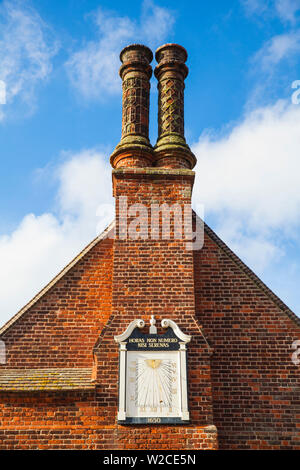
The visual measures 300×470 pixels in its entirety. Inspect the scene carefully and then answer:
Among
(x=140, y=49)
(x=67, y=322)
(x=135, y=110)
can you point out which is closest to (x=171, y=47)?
(x=140, y=49)

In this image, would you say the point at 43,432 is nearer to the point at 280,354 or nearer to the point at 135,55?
the point at 280,354

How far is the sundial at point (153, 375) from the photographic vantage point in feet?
24.3

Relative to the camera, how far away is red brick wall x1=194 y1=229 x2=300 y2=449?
26.2 ft

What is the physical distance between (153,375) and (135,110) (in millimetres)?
5235

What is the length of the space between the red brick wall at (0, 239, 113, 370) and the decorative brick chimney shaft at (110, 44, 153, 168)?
201 centimetres

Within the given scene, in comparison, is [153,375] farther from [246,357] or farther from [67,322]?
[67,322]

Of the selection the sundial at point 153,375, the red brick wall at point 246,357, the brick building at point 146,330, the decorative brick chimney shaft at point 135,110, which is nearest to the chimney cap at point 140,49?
the decorative brick chimney shaft at point 135,110

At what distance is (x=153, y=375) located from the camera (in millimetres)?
7629

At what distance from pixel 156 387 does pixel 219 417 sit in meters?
1.29

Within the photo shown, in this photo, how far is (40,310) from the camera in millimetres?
8977

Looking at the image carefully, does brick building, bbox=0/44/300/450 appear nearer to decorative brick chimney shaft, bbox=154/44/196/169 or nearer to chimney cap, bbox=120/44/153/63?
decorative brick chimney shaft, bbox=154/44/196/169

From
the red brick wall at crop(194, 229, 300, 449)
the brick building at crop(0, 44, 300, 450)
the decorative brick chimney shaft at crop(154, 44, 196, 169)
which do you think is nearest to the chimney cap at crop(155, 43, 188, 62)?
the decorative brick chimney shaft at crop(154, 44, 196, 169)
